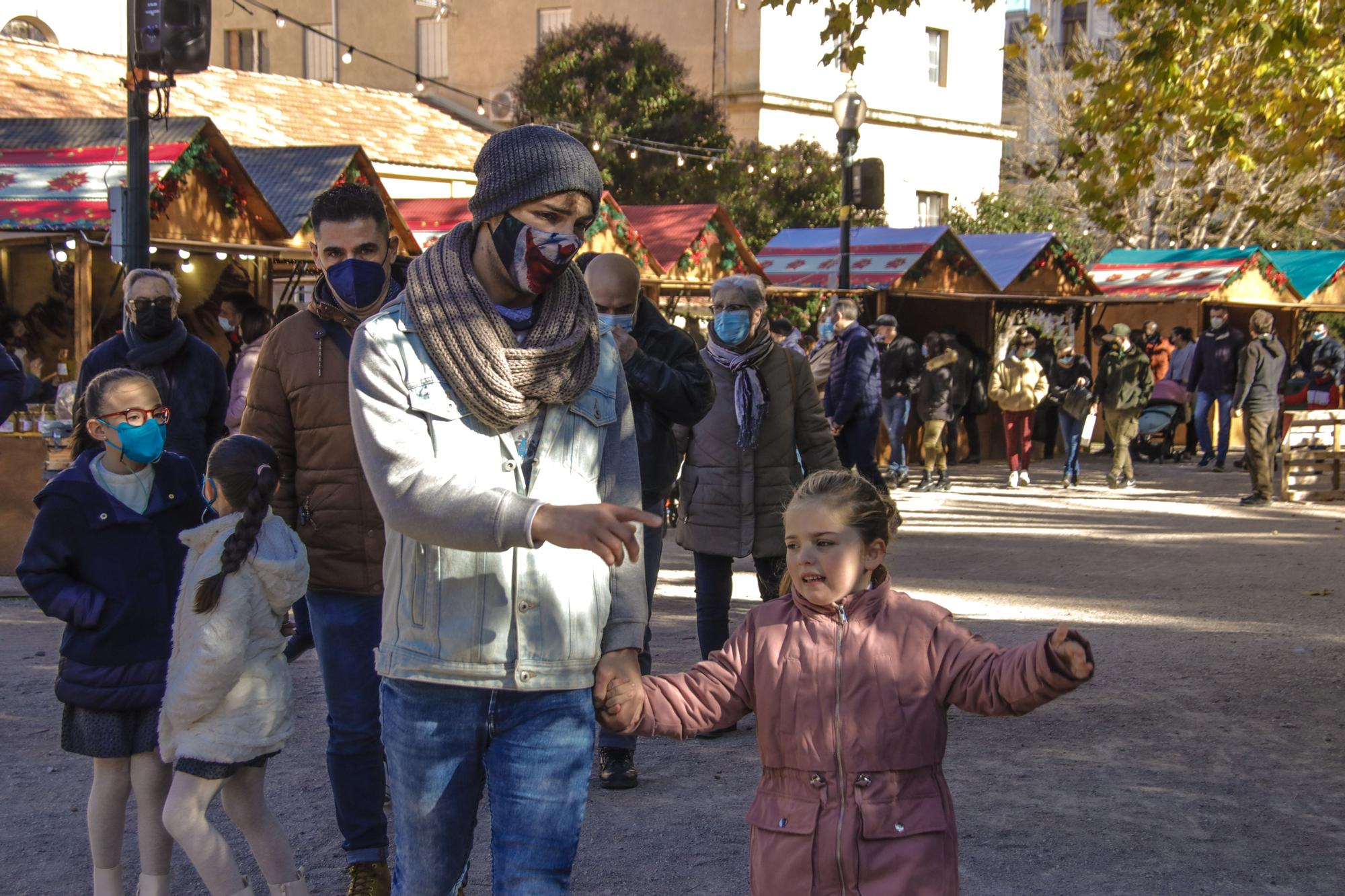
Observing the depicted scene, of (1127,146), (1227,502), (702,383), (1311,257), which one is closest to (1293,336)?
(1311,257)

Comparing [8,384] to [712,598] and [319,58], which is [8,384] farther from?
[319,58]

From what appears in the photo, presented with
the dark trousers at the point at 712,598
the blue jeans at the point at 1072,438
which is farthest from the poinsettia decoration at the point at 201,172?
the blue jeans at the point at 1072,438

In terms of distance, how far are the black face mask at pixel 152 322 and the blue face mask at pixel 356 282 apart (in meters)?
2.49

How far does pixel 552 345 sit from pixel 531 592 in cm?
46

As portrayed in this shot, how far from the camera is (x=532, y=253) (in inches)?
112

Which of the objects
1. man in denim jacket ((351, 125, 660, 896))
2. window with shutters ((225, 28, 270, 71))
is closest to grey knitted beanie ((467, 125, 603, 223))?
man in denim jacket ((351, 125, 660, 896))

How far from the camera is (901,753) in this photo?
300cm

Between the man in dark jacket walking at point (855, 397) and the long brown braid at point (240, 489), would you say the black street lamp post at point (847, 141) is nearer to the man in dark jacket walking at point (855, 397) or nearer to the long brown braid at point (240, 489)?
the man in dark jacket walking at point (855, 397)

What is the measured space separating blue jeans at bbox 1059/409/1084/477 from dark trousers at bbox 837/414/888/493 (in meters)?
5.24

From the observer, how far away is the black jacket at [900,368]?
16.6 metres

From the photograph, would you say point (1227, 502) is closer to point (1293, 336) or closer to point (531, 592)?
point (1293, 336)

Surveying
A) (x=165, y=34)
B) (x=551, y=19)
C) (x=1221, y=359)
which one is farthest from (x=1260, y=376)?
(x=551, y=19)

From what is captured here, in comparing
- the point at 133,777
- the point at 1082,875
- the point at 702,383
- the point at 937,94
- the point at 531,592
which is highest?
the point at 937,94

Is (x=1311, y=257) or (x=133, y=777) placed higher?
(x=1311, y=257)
